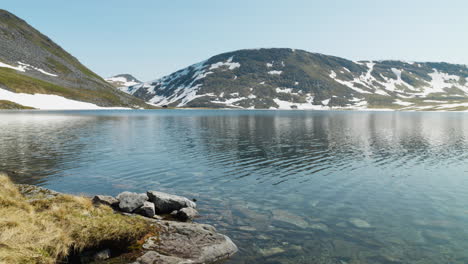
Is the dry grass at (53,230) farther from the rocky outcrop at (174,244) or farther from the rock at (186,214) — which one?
the rock at (186,214)

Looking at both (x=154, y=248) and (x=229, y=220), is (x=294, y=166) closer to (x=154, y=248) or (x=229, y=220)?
(x=229, y=220)

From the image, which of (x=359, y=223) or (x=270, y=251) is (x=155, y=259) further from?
(x=359, y=223)

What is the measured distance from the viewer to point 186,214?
1928cm

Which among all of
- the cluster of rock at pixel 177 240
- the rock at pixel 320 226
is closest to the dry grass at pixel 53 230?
the cluster of rock at pixel 177 240

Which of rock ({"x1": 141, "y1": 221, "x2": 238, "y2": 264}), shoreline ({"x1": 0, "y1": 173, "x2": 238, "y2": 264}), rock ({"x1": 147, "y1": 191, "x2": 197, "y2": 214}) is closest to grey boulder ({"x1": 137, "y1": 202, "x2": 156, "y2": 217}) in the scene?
rock ({"x1": 147, "y1": 191, "x2": 197, "y2": 214})

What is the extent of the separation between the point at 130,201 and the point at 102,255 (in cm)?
659

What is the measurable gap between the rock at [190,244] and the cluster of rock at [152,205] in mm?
3275

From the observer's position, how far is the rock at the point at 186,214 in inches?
759

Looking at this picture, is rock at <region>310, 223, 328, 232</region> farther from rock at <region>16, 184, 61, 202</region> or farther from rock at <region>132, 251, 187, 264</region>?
rock at <region>16, 184, 61, 202</region>

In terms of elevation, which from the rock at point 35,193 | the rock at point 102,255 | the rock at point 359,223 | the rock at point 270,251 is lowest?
the rock at point 359,223

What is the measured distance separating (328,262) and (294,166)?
2266 cm

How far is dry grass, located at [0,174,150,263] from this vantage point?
10898mm

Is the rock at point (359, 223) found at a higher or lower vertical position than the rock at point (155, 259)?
lower

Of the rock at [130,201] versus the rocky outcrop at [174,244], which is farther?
the rock at [130,201]
